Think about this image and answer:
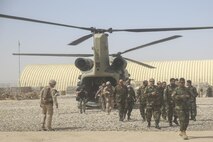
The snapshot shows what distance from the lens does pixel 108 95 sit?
2011 cm

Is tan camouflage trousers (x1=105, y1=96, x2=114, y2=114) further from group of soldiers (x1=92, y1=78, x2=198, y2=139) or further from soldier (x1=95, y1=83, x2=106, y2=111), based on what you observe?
soldier (x1=95, y1=83, x2=106, y2=111)

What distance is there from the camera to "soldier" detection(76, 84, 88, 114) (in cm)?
2107

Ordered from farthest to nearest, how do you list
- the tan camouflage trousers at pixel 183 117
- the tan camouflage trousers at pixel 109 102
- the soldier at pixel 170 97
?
the tan camouflage trousers at pixel 109 102, the soldier at pixel 170 97, the tan camouflage trousers at pixel 183 117

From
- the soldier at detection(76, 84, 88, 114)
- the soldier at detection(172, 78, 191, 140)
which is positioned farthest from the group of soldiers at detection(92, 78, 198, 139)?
the soldier at detection(76, 84, 88, 114)

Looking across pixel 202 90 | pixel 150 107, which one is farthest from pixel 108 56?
pixel 202 90

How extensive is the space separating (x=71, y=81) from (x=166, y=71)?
1303 centimetres

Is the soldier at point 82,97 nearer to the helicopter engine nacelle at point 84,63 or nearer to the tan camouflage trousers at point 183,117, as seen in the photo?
the helicopter engine nacelle at point 84,63
